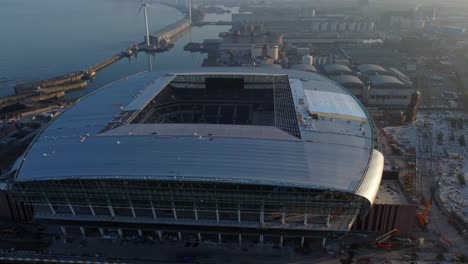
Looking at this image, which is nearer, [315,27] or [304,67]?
[304,67]

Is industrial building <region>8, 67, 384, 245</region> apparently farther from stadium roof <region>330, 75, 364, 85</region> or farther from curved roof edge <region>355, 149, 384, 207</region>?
stadium roof <region>330, 75, 364, 85</region>

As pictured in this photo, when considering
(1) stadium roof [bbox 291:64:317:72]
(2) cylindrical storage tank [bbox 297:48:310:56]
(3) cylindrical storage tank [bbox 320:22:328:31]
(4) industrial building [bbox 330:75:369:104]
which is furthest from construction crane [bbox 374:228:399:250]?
(3) cylindrical storage tank [bbox 320:22:328:31]

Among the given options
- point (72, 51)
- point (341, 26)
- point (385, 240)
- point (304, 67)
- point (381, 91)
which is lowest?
point (385, 240)

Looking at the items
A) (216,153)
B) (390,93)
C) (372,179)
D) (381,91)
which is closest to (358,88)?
(381,91)

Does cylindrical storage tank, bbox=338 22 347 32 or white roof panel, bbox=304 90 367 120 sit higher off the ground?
cylindrical storage tank, bbox=338 22 347 32

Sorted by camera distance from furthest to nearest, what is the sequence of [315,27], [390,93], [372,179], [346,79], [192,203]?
Answer: [315,27]
[346,79]
[390,93]
[192,203]
[372,179]

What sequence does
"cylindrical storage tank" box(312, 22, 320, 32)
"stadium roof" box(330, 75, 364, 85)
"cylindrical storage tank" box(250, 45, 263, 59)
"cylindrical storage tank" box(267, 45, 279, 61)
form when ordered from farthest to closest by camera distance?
"cylindrical storage tank" box(312, 22, 320, 32) < "cylindrical storage tank" box(250, 45, 263, 59) < "cylindrical storage tank" box(267, 45, 279, 61) < "stadium roof" box(330, 75, 364, 85)

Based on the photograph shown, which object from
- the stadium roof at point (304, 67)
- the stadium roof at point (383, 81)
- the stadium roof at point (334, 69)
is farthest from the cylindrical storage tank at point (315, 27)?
the stadium roof at point (383, 81)

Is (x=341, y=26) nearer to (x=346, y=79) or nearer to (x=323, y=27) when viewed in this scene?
(x=323, y=27)

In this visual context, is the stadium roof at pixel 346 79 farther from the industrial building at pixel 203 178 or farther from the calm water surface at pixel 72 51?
the calm water surface at pixel 72 51
